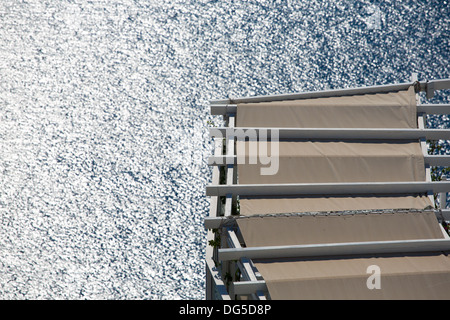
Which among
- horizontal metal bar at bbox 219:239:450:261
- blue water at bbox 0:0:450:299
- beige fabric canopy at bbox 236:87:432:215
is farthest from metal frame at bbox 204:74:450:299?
blue water at bbox 0:0:450:299

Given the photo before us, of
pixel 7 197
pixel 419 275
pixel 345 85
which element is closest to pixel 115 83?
pixel 7 197

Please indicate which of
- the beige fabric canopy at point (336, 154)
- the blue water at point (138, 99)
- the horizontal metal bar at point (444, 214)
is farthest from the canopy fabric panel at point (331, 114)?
the blue water at point (138, 99)

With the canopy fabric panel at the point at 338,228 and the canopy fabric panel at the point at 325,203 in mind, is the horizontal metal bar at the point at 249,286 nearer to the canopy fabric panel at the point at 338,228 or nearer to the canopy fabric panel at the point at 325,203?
the canopy fabric panel at the point at 338,228


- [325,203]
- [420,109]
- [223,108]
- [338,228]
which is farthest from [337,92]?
[338,228]

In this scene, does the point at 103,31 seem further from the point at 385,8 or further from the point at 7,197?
the point at 385,8

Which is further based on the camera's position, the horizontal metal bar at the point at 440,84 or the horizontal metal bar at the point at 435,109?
the horizontal metal bar at the point at 440,84

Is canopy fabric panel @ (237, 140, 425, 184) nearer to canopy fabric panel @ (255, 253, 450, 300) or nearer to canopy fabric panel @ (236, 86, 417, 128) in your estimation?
canopy fabric panel @ (236, 86, 417, 128)

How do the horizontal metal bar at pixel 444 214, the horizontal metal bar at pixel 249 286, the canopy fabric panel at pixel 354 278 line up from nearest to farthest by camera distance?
the horizontal metal bar at pixel 249 286
the canopy fabric panel at pixel 354 278
the horizontal metal bar at pixel 444 214
